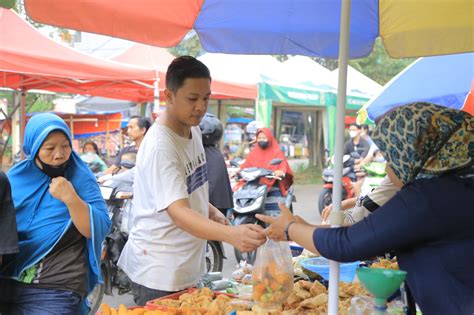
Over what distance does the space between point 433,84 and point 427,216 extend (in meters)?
5.38

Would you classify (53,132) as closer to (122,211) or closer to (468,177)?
(468,177)

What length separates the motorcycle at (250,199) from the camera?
22.8 ft

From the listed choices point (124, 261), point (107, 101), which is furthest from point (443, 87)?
point (107, 101)

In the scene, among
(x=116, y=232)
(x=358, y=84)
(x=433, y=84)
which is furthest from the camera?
(x=358, y=84)

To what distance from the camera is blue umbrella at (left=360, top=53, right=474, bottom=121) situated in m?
6.18

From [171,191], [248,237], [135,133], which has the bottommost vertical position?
[248,237]

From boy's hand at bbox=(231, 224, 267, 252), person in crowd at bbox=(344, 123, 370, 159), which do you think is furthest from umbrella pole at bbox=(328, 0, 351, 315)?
person in crowd at bbox=(344, 123, 370, 159)

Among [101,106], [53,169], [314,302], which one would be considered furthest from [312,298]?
[101,106]

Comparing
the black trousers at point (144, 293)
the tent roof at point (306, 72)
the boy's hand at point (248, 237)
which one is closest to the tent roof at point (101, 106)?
the tent roof at point (306, 72)

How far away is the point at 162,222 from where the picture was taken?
2.51 meters

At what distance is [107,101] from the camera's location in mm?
17594

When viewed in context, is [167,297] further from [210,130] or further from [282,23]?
[210,130]

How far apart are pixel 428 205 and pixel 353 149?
390 inches

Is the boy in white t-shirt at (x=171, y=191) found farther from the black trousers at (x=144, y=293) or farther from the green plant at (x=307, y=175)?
the green plant at (x=307, y=175)
